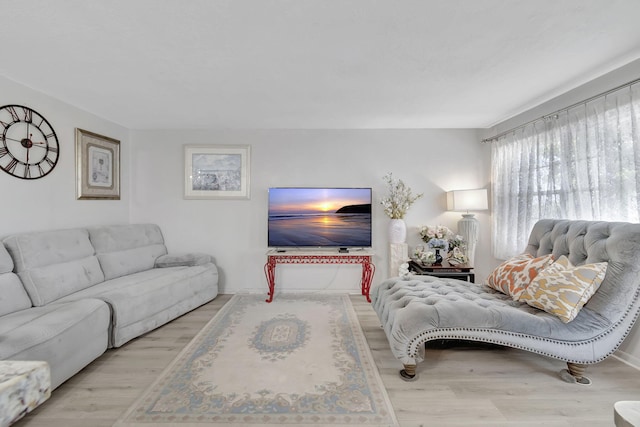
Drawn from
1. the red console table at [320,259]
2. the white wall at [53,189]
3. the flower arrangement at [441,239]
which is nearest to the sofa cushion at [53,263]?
the white wall at [53,189]

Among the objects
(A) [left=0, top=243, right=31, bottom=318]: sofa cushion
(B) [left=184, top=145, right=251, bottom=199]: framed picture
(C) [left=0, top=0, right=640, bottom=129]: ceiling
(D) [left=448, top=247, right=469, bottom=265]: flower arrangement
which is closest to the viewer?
(C) [left=0, top=0, right=640, bottom=129]: ceiling

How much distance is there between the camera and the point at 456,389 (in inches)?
79.0

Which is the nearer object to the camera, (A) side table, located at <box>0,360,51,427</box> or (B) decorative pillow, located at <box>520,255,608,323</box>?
(A) side table, located at <box>0,360,51,427</box>

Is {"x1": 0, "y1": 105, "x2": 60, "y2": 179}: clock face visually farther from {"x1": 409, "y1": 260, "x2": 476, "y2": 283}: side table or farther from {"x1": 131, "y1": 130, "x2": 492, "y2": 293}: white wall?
{"x1": 409, "y1": 260, "x2": 476, "y2": 283}: side table

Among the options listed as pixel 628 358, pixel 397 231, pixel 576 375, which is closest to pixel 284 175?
pixel 397 231

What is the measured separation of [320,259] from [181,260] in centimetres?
176

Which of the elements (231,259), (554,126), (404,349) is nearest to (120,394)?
(404,349)

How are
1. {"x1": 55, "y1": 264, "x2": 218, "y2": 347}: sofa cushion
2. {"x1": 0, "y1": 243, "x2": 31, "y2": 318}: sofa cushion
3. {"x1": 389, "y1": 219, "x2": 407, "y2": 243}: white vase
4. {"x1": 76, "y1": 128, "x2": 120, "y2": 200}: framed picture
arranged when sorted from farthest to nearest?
1. {"x1": 389, "y1": 219, "x2": 407, "y2": 243}: white vase
2. {"x1": 76, "y1": 128, "x2": 120, "y2": 200}: framed picture
3. {"x1": 55, "y1": 264, "x2": 218, "y2": 347}: sofa cushion
4. {"x1": 0, "y1": 243, "x2": 31, "y2": 318}: sofa cushion

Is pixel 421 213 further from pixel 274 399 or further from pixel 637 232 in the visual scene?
pixel 274 399

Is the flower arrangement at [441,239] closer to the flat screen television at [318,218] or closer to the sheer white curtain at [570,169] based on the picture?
the sheer white curtain at [570,169]

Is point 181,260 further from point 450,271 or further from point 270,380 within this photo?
point 450,271

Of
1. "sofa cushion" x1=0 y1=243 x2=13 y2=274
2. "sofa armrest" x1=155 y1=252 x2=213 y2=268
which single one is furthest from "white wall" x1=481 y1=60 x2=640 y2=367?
"sofa cushion" x1=0 y1=243 x2=13 y2=274

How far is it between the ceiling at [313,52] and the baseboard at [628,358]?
2.26 meters

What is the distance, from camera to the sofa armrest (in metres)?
3.76
